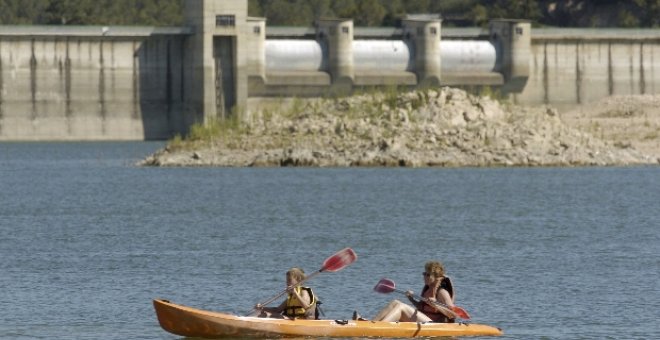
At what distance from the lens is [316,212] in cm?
6612

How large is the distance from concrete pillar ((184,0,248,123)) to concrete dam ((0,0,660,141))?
2.6 inches

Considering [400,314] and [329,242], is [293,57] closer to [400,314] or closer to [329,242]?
[329,242]

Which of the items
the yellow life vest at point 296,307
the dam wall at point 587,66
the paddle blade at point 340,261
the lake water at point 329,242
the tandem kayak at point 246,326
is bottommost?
the lake water at point 329,242

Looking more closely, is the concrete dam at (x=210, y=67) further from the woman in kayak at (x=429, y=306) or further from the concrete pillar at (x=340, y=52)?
the woman in kayak at (x=429, y=306)

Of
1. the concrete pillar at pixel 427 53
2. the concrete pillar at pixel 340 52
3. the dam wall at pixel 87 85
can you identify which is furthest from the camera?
the concrete pillar at pixel 427 53

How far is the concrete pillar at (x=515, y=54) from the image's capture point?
133500mm

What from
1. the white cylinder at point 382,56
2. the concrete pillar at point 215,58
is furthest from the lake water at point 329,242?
the white cylinder at point 382,56

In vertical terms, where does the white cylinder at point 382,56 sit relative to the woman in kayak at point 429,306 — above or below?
above

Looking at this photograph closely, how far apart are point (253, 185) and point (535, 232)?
87.7ft

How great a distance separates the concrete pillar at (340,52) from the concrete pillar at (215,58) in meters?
5.93

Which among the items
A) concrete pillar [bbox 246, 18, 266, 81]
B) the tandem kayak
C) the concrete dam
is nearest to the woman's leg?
the tandem kayak

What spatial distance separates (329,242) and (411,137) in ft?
134

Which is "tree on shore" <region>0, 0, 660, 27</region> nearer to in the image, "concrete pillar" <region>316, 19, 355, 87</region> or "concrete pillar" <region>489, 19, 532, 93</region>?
"concrete pillar" <region>489, 19, 532, 93</region>

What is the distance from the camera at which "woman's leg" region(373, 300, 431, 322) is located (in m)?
32.9
